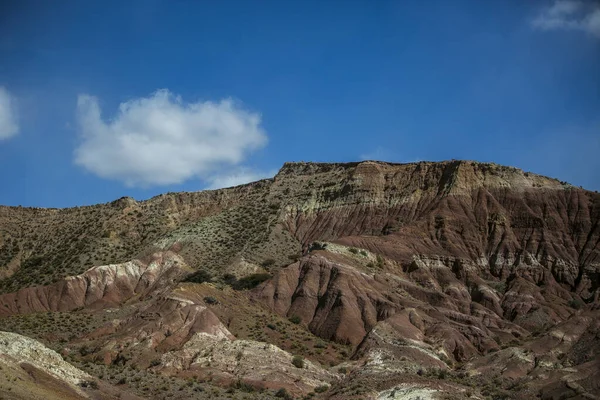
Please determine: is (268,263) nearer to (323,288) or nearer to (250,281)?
(250,281)

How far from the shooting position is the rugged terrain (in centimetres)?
4822

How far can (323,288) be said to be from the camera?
236 feet

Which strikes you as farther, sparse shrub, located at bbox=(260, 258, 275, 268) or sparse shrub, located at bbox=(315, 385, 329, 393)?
sparse shrub, located at bbox=(260, 258, 275, 268)

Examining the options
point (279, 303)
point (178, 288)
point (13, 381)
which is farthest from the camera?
point (279, 303)

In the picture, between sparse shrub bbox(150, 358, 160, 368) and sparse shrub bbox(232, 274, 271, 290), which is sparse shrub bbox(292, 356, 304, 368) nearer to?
sparse shrub bbox(150, 358, 160, 368)

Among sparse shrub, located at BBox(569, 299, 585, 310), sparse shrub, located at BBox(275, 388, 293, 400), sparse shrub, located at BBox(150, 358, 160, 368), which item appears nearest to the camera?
sparse shrub, located at BBox(275, 388, 293, 400)

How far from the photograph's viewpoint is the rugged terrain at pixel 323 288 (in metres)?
48.2

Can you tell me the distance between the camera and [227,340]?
5438cm

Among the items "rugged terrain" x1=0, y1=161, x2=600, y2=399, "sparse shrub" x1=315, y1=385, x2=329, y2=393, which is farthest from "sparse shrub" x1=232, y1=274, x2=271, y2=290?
"sparse shrub" x1=315, y1=385, x2=329, y2=393

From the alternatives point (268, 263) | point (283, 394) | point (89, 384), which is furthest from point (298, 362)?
point (268, 263)

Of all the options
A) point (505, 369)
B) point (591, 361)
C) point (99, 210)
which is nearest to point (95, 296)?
point (99, 210)

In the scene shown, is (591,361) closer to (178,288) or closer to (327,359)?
(327,359)

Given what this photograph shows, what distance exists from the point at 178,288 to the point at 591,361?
116 feet

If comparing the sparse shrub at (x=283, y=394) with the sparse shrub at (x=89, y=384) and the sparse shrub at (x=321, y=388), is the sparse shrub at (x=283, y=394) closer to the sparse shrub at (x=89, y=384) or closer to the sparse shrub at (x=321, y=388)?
the sparse shrub at (x=321, y=388)
